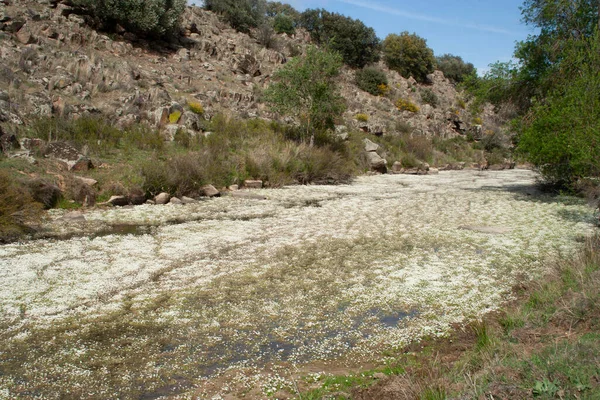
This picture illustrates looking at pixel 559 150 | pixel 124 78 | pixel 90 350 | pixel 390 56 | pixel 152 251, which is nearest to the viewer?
pixel 90 350

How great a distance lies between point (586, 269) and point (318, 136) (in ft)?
60.3

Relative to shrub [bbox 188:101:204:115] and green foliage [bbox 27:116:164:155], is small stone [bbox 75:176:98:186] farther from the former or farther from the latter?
shrub [bbox 188:101:204:115]

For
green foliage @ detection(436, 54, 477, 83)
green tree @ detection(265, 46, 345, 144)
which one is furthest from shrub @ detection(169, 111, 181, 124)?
green foliage @ detection(436, 54, 477, 83)

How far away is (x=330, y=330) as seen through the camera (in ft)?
16.6

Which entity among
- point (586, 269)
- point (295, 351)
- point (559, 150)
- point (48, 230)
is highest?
point (559, 150)

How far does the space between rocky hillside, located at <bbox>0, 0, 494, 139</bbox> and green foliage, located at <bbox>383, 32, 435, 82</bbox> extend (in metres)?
10.7

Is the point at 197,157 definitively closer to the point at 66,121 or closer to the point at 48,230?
the point at 66,121

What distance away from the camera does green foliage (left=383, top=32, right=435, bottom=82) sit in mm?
49844

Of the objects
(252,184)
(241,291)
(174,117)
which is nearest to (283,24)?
(174,117)

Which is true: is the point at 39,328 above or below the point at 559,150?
A: below

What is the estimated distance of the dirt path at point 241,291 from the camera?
4.24 m

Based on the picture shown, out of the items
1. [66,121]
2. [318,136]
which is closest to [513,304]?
[66,121]

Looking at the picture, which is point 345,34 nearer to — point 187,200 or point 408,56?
point 408,56

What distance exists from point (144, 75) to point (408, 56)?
34.2 meters
